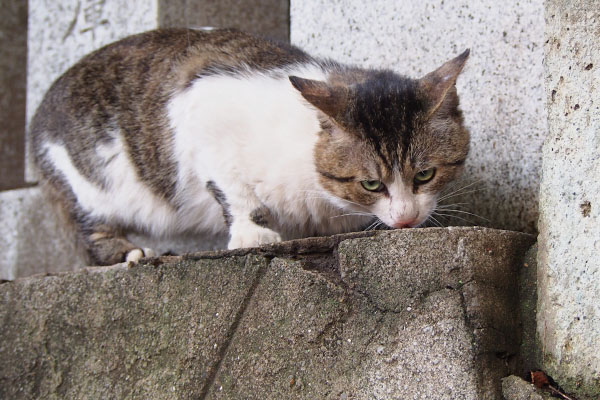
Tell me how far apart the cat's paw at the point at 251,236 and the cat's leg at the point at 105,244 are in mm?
686

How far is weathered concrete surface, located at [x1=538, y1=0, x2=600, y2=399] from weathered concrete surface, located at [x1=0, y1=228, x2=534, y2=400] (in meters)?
0.14

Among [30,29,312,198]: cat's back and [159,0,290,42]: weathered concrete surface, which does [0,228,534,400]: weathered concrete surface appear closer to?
[30,29,312,198]: cat's back

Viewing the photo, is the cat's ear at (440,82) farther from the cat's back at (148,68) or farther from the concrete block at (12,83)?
the concrete block at (12,83)

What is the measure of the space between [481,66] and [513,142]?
306 mm

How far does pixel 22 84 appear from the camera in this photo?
15.4ft

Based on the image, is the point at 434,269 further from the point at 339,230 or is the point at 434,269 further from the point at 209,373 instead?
the point at 339,230

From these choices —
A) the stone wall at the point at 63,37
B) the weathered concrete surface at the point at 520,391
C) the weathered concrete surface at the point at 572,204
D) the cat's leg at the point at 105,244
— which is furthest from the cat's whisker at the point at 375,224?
the cat's leg at the point at 105,244

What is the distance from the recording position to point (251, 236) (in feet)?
7.49

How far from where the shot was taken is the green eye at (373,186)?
2148mm

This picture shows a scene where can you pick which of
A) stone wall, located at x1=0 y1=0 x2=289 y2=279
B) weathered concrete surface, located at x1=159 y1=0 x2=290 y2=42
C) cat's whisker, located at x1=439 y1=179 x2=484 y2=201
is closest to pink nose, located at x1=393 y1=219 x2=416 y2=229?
cat's whisker, located at x1=439 y1=179 x2=484 y2=201

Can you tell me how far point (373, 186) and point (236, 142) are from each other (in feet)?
1.75

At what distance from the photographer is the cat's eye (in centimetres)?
216

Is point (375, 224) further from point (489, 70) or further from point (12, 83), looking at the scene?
point (12, 83)

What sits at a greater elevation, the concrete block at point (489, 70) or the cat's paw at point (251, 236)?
the concrete block at point (489, 70)
